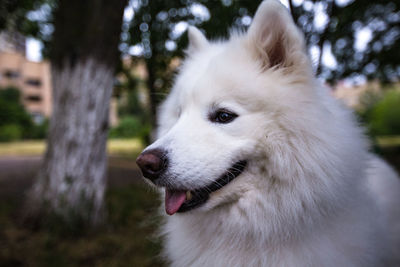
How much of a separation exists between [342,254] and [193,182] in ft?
3.34

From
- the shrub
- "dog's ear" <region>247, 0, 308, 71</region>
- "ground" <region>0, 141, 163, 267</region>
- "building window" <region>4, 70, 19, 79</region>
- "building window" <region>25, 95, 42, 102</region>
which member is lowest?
the shrub

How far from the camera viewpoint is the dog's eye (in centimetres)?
156

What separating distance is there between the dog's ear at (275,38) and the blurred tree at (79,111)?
2.45 m

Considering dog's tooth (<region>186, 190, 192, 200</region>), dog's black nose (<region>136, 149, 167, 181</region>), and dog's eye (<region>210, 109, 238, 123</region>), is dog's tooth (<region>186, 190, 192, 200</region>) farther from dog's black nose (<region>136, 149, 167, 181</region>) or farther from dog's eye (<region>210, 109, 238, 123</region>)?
dog's eye (<region>210, 109, 238, 123</region>)

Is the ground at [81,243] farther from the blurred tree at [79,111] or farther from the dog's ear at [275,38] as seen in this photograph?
the dog's ear at [275,38]

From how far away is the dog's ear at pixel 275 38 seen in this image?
1.46m

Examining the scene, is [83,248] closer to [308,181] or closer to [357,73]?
[308,181]

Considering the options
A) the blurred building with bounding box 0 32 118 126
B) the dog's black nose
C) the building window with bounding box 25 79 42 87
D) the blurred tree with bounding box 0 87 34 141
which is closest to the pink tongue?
the dog's black nose

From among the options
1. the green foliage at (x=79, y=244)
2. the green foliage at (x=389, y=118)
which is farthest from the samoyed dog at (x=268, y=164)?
the green foliage at (x=389, y=118)

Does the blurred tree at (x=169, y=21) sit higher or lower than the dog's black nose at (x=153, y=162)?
higher

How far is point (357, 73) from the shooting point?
28.9 feet

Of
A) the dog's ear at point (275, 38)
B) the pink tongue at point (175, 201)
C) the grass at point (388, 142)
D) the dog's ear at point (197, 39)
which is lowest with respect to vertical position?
the grass at point (388, 142)

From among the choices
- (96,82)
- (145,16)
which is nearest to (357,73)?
(145,16)

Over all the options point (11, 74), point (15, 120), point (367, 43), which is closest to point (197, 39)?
point (367, 43)
